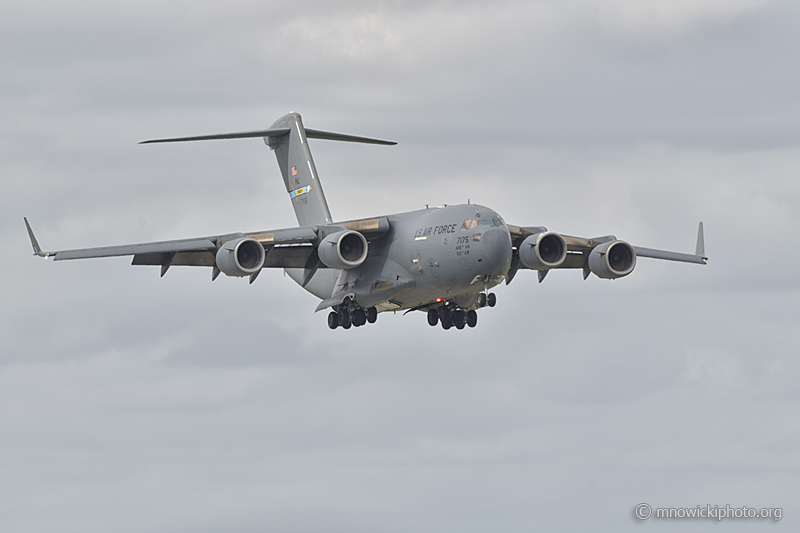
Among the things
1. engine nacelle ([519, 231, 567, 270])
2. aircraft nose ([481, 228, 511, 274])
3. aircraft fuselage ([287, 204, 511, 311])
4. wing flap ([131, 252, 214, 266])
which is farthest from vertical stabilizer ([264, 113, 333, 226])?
aircraft nose ([481, 228, 511, 274])

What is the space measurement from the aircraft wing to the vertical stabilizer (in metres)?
4.28

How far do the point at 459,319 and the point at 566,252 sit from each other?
12.3 ft

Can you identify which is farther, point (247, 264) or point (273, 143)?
point (273, 143)

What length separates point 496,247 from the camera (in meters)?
27.2

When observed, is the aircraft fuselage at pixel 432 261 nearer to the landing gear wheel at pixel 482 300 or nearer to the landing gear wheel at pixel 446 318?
the landing gear wheel at pixel 482 300

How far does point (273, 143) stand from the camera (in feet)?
122

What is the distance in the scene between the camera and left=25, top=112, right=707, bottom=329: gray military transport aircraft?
27.7 metres

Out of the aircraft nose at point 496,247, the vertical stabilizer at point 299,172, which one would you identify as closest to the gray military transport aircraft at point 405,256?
the aircraft nose at point 496,247

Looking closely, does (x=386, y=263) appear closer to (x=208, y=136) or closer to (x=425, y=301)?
(x=425, y=301)

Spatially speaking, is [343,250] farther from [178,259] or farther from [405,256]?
[178,259]

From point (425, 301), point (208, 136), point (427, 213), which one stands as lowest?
point (425, 301)

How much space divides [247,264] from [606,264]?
364 inches

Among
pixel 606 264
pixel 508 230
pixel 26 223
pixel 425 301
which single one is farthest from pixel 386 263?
pixel 26 223

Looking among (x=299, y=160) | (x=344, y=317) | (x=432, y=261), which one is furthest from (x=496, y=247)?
(x=299, y=160)
